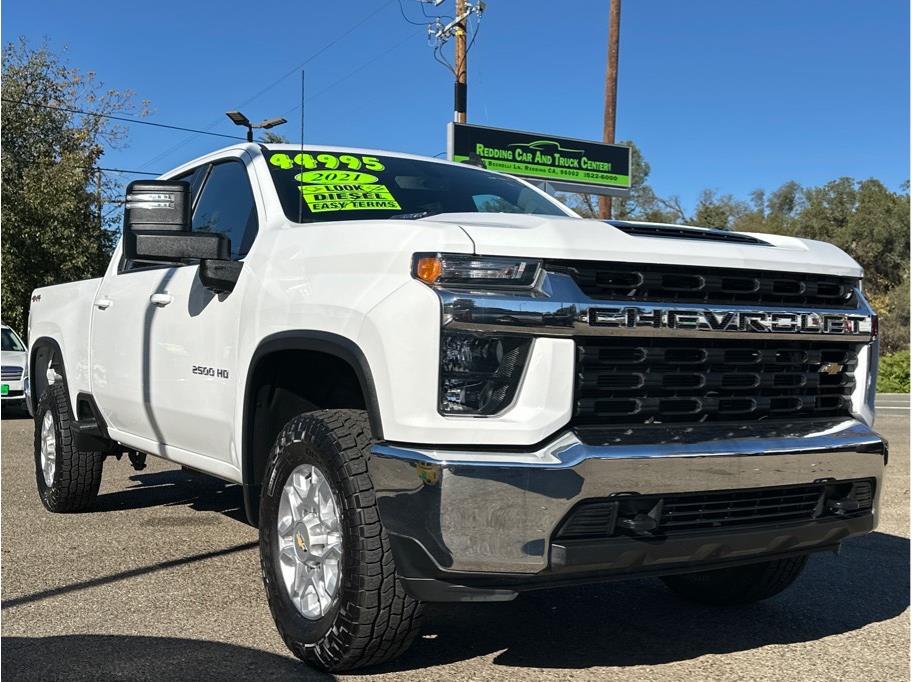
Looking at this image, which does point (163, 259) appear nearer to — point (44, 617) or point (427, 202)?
point (427, 202)

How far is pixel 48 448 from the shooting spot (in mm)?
6504

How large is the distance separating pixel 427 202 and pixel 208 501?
134 inches

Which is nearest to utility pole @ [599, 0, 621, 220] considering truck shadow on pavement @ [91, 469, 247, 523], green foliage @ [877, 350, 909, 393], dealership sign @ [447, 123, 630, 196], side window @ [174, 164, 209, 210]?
dealership sign @ [447, 123, 630, 196]

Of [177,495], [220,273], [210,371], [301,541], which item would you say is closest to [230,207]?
[220,273]

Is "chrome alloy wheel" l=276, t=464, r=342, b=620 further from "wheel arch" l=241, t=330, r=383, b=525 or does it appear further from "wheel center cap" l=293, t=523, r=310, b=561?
"wheel arch" l=241, t=330, r=383, b=525

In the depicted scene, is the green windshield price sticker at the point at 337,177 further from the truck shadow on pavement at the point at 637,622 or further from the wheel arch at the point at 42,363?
the wheel arch at the point at 42,363

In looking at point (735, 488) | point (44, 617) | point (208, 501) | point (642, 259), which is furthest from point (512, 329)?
point (208, 501)

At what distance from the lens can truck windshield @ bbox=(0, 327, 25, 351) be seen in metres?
15.7

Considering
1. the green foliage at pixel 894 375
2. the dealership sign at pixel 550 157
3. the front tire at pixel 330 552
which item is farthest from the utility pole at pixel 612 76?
the front tire at pixel 330 552

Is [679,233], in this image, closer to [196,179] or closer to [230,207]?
[230,207]

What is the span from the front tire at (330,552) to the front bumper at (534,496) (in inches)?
6.0

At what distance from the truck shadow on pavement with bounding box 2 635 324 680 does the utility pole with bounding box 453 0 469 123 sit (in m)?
17.3

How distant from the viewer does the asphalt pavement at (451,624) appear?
349 centimetres

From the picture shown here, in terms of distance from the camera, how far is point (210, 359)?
4.24 metres
